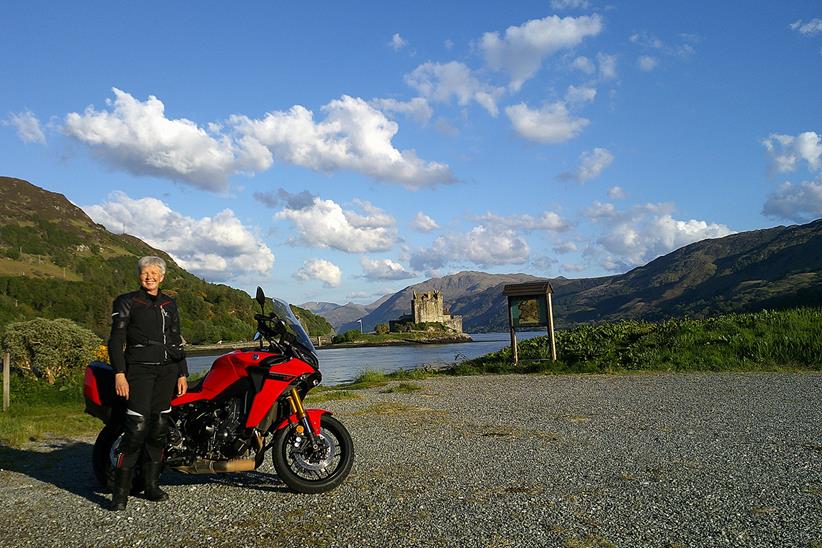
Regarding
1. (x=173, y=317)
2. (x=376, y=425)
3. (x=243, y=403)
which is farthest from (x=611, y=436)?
(x=173, y=317)

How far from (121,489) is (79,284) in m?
127

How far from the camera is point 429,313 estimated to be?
125438 mm

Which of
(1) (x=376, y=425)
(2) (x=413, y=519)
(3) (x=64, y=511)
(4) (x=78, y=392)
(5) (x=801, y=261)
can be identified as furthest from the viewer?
(5) (x=801, y=261)

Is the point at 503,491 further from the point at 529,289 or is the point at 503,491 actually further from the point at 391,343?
the point at 391,343

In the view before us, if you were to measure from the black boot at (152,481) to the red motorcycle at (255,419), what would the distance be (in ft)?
0.41

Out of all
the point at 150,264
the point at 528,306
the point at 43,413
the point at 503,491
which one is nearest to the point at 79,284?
the point at 528,306

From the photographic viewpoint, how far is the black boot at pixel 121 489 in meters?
4.69

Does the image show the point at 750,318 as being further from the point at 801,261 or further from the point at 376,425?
the point at 801,261

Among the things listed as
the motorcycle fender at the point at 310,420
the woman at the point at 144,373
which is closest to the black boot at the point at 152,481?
the woman at the point at 144,373

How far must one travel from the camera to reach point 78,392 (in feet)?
46.1

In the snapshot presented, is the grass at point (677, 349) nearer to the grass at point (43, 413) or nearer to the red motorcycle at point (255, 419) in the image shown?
the grass at point (43, 413)

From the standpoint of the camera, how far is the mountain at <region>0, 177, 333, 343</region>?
100312 mm

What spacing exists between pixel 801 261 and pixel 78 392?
634ft

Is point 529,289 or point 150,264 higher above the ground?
point 529,289
